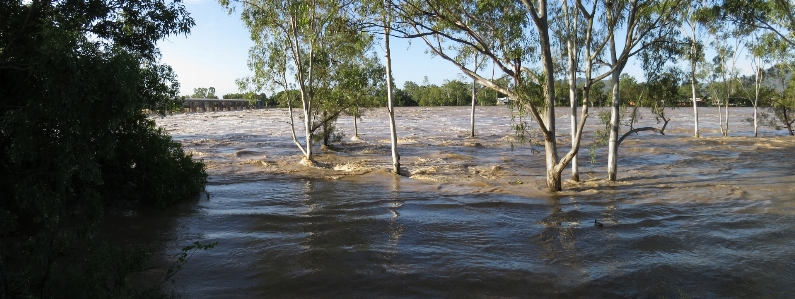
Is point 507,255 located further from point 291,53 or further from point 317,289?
point 291,53

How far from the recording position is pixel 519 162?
23219 mm

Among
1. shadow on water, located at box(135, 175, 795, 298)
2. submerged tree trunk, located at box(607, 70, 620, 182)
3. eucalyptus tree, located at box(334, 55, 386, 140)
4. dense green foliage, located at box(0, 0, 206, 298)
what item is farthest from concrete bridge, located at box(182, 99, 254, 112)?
dense green foliage, located at box(0, 0, 206, 298)

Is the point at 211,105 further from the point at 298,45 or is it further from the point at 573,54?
the point at 573,54

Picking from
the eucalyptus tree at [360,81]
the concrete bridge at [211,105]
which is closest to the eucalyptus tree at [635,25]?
the eucalyptus tree at [360,81]

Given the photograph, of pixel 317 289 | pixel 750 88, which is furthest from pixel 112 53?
pixel 750 88

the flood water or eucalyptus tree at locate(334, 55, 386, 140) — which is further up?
eucalyptus tree at locate(334, 55, 386, 140)

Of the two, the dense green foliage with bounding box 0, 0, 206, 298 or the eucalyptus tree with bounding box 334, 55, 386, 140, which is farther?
the eucalyptus tree with bounding box 334, 55, 386, 140

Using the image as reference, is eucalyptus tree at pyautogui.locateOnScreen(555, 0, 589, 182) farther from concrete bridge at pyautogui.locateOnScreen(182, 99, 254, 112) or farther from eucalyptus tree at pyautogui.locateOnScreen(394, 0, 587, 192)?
concrete bridge at pyautogui.locateOnScreen(182, 99, 254, 112)

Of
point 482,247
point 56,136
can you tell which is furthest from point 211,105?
point 56,136

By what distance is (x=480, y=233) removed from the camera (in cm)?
1112

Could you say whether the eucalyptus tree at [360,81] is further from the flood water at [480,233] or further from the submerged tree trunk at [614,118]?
the submerged tree trunk at [614,118]

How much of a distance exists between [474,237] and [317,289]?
3.97 m

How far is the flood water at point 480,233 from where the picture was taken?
26.4ft

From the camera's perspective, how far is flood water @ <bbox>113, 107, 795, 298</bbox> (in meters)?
8.05
